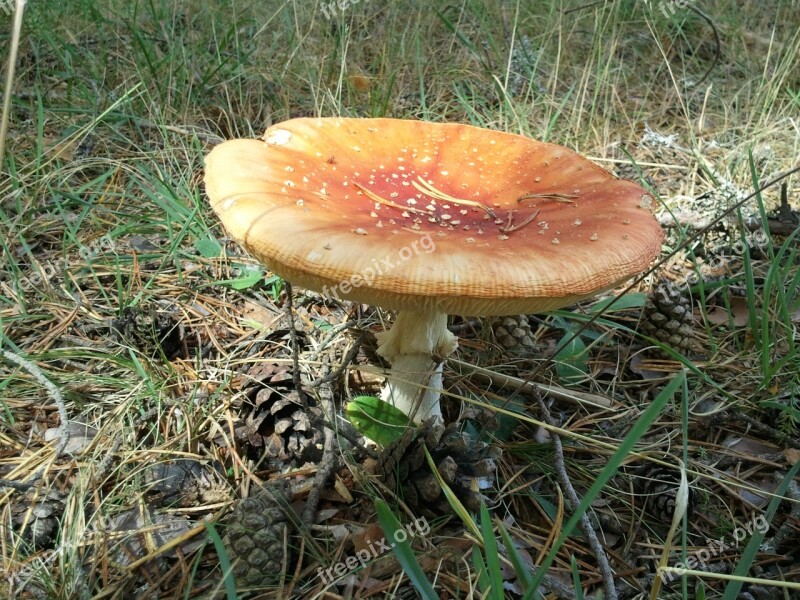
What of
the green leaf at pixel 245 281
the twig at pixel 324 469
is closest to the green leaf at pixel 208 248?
the green leaf at pixel 245 281

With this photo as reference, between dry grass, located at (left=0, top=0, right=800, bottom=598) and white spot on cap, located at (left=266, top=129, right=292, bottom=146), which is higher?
white spot on cap, located at (left=266, top=129, right=292, bottom=146)

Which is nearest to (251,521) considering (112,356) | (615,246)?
(112,356)

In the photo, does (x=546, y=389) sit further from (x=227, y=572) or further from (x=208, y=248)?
(x=208, y=248)

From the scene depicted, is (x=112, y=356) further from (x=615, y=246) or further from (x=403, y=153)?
(x=615, y=246)

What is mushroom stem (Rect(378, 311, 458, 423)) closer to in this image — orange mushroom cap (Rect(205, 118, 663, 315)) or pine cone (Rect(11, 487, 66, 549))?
orange mushroom cap (Rect(205, 118, 663, 315))

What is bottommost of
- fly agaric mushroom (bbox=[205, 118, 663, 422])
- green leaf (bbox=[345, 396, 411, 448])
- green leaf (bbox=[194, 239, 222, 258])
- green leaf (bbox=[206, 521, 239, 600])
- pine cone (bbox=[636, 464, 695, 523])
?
pine cone (bbox=[636, 464, 695, 523])

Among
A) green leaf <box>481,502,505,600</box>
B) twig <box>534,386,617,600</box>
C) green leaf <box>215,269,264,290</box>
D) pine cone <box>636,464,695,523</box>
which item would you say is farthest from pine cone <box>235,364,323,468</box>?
pine cone <box>636,464,695,523</box>

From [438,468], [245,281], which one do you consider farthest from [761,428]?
[245,281]

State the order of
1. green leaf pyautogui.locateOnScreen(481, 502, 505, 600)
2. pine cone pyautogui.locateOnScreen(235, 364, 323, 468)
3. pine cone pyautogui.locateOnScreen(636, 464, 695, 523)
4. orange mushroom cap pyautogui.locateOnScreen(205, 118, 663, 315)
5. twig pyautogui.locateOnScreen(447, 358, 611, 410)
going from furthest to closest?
twig pyautogui.locateOnScreen(447, 358, 611, 410) < pine cone pyautogui.locateOnScreen(235, 364, 323, 468) < pine cone pyautogui.locateOnScreen(636, 464, 695, 523) < orange mushroom cap pyautogui.locateOnScreen(205, 118, 663, 315) < green leaf pyautogui.locateOnScreen(481, 502, 505, 600)
